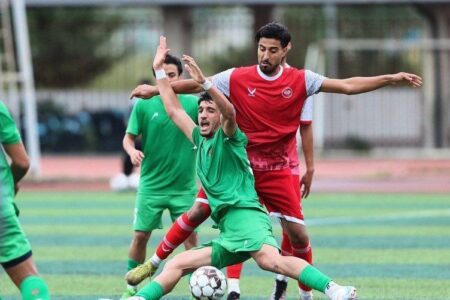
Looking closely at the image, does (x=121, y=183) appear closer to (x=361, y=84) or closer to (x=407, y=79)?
(x=361, y=84)

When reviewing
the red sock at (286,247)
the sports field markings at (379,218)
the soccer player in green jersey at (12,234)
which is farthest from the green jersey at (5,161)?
the sports field markings at (379,218)

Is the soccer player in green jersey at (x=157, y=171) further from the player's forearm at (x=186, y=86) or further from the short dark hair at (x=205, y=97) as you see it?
the short dark hair at (x=205, y=97)

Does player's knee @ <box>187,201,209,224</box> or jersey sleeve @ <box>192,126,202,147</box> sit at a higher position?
jersey sleeve @ <box>192,126,202,147</box>

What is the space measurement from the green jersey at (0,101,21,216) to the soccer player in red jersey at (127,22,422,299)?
202 cm

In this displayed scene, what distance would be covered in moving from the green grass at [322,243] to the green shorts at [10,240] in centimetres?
347

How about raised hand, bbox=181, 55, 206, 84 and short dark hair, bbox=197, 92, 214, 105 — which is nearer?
raised hand, bbox=181, 55, 206, 84

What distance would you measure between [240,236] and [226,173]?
0.52 meters

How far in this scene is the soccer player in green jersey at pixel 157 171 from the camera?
11422 millimetres

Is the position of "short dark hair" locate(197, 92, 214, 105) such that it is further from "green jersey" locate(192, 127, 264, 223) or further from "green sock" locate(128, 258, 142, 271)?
"green sock" locate(128, 258, 142, 271)

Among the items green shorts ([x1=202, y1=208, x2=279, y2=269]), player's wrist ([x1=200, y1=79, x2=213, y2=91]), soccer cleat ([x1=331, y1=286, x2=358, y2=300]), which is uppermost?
player's wrist ([x1=200, y1=79, x2=213, y2=91])

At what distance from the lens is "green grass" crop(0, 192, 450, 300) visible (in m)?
Result: 12.1

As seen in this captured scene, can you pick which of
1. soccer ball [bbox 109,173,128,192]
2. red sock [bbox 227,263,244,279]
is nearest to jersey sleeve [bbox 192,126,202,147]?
red sock [bbox 227,263,244,279]

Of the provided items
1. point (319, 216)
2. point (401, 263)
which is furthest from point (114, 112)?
point (401, 263)

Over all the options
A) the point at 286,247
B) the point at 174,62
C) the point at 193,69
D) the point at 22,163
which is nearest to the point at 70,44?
the point at 174,62
